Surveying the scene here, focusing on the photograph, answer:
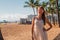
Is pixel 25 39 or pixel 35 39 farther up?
pixel 35 39

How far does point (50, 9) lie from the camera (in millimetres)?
53000

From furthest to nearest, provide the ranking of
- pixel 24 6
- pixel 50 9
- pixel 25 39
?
pixel 24 6, pixel 50 9, pixel 25 39

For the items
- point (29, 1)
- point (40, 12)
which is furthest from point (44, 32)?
point (29, 1)

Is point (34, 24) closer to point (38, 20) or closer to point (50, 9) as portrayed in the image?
point (38, 20)

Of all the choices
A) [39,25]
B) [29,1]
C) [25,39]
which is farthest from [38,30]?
[29,1]

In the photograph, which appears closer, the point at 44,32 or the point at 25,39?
the point at 44,32

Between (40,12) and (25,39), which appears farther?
(25,39)

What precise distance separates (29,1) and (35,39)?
61.1 meters

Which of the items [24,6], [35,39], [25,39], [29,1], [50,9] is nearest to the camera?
[35,39]

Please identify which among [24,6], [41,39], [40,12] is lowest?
[24,6]

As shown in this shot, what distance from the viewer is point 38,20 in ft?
17.0

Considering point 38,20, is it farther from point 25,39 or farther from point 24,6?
point 24,6

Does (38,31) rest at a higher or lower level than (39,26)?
lower

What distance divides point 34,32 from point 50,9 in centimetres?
4827
